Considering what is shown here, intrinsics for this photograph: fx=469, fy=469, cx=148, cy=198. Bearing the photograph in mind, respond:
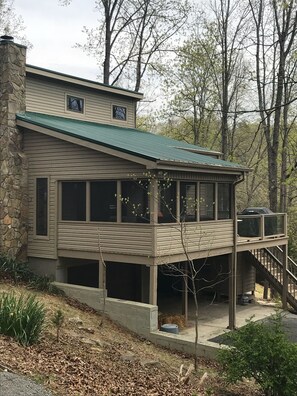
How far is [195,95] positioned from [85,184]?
2086cm

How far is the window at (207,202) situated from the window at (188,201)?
42cm

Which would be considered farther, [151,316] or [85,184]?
[85,184]

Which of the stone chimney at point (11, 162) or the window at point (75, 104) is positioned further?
the window at point (75, 104)

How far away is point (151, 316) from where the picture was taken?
11.6m

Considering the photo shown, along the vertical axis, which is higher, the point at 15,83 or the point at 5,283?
the point at 15,83

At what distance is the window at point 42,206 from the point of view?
46.6 feet

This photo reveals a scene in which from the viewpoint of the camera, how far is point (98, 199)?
1330 centimetres

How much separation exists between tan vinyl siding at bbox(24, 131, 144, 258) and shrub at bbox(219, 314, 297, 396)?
220 inches

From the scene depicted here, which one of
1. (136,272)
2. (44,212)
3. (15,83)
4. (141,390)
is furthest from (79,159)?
(141,390)

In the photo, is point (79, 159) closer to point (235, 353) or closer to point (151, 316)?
point (151, 316)

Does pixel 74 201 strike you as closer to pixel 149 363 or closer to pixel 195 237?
pixel 195 237

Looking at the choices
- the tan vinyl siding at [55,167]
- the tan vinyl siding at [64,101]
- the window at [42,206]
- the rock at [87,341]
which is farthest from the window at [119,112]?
the rock at [87,341]

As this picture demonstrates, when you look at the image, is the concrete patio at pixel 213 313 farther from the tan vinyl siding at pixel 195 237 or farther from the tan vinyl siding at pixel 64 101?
the tan vinyl siding at pixel 64 101

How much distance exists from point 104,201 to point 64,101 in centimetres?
578
